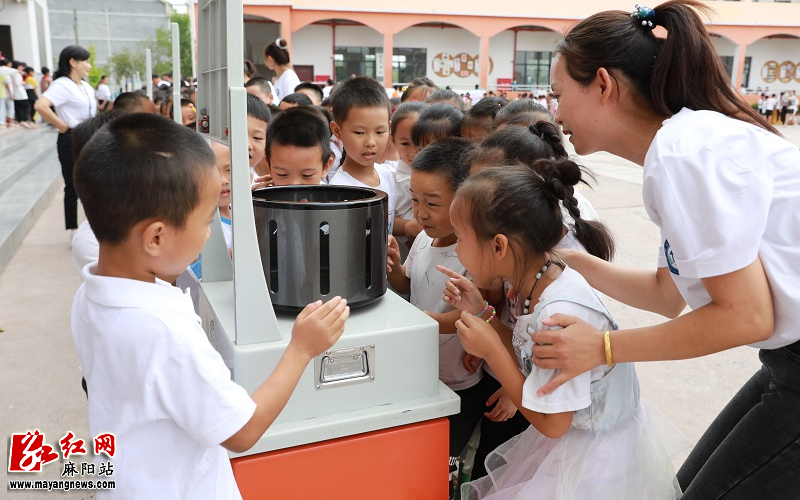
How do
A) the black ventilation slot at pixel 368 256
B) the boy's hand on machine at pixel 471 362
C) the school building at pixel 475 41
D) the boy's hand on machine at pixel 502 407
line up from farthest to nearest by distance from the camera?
the school building at pixel 475 41, the boy's hand on machine at pixel 471 362, the boy's hand on machine at pixel 502 407, the black ventilation slot at pixel 368 256

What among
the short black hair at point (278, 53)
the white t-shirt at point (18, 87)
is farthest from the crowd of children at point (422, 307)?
the white t-shirt at point (18, 87)

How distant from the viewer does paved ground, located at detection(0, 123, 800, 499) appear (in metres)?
2.43

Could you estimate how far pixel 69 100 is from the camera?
4.88m

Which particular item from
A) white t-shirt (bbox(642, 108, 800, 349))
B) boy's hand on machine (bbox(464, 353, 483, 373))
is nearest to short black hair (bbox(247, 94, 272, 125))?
boy's hand on machine (bbox(464, 353, 483, 373))

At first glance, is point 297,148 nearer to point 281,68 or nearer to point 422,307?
point 422,307

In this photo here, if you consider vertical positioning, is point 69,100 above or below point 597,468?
above

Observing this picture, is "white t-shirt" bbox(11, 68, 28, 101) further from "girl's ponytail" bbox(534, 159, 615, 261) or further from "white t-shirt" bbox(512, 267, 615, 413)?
"white t-shirt" bbox(512, 267, 615, 413)

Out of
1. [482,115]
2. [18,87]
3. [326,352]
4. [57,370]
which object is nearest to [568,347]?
[326,352]

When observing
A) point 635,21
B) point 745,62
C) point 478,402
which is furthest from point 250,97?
point 745,62

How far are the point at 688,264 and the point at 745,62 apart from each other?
27845 millimetres

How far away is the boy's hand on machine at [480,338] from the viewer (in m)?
1.21

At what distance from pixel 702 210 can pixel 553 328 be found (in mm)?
332

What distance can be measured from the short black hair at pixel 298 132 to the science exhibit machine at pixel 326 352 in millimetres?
732

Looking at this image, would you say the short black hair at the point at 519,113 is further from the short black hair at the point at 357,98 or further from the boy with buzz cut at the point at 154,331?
the boy with buzz cut at the point at 154,331
